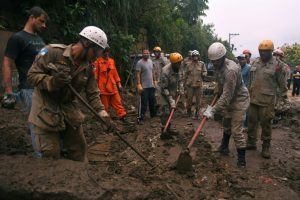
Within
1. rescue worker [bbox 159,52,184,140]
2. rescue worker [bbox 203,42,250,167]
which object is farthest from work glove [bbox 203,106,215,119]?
rescue worker [bbox 159,52,184,140]

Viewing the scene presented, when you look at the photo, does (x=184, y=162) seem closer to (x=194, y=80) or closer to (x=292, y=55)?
(x=194, y=80)

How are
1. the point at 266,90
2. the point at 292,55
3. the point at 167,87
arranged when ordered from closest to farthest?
the point at 266,90, the point at 167,87, the point at 292,55

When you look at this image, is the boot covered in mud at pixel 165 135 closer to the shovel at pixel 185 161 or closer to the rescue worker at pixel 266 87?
the rescue worker at pixel 266 87

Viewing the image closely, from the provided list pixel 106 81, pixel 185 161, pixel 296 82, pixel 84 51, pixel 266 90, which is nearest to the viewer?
pixel 84 51

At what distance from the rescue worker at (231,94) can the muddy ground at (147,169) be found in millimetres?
508

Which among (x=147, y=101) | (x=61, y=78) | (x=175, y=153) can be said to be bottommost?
(x=175, y=153)

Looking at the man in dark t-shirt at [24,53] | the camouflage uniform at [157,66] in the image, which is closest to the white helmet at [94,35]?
the man in dark t-shirt at [24,53]

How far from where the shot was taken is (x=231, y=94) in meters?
5.21

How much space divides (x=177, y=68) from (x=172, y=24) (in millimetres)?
13356

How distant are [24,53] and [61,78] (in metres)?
1.20

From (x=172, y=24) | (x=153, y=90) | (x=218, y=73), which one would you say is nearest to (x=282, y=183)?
(x=218, y=73)

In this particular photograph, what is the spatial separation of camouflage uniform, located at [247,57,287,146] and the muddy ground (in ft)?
1.99

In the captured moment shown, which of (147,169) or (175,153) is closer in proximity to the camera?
(147,169)

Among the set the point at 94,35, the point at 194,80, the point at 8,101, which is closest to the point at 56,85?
the point at 94,35
